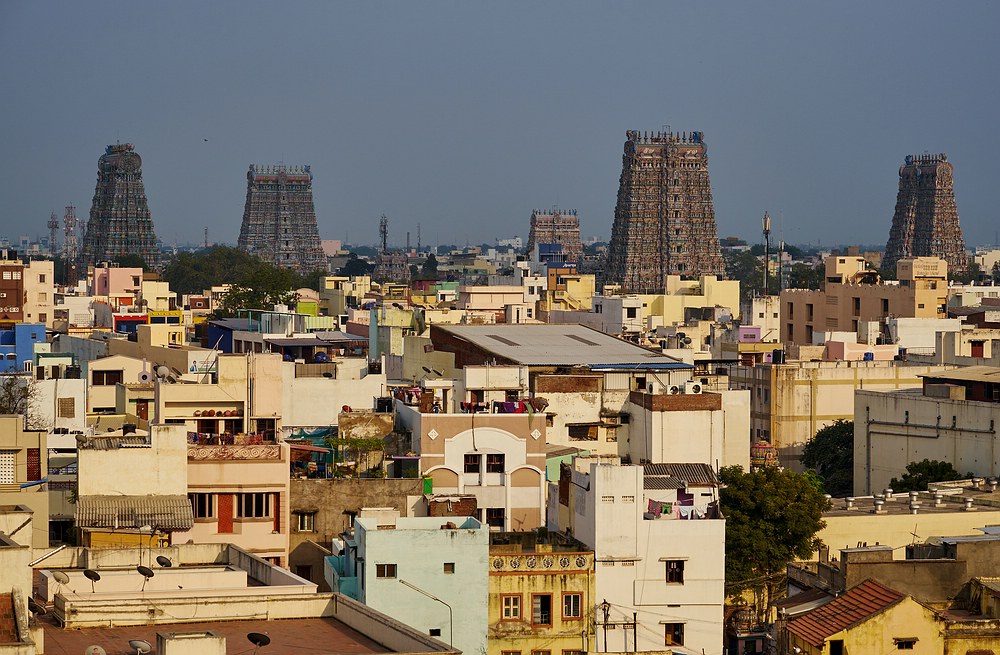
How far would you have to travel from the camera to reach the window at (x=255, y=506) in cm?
2542

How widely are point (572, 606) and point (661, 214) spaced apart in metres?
122

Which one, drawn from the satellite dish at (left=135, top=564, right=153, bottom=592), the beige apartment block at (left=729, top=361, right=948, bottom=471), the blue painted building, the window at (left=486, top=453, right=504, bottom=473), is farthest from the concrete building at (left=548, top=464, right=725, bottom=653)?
the blue painted building

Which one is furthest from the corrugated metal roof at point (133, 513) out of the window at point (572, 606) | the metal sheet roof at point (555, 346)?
the metal sheet roof at point (555, 346)

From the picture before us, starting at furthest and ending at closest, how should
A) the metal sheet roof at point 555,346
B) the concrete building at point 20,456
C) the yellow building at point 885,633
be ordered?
the metal sheet roof at point 555,346, the concrete building at point 20,456, the yellow building at point 885,633

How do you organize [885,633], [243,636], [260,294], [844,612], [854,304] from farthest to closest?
[260,294], [854,304], [844,612], [885,633], [243,636]

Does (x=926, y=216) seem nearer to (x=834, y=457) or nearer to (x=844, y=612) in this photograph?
(x=834, y=457)

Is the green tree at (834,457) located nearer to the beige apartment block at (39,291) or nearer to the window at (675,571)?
the window at (675,571)

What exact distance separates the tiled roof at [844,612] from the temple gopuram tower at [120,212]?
145 meters

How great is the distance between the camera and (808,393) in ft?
154

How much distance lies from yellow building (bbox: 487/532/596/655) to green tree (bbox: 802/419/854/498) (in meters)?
17.4

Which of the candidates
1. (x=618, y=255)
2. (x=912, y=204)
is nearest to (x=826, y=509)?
(x=618, y=255)

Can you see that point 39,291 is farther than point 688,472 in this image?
Yes

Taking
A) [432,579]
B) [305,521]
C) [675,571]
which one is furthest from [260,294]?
[432,579]

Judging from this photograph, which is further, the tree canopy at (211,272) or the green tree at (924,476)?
the tree canopy at (211,272)
